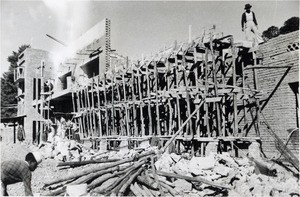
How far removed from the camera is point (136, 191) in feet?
23.0

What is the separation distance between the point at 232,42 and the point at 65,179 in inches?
280

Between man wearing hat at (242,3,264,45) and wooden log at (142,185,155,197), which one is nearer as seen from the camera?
wooden log at (142,185,155,197)

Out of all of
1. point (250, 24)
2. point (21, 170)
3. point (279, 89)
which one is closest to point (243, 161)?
point (279, 89)

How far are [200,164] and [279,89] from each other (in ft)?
12.2

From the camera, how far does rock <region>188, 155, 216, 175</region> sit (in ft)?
26.9

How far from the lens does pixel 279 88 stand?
997 cm

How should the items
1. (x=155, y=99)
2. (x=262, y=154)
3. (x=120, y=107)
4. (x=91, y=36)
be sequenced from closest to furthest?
(x=262, y=154) < (x=155, y=99) < (x=120, y=107) < (x=91, y=36)

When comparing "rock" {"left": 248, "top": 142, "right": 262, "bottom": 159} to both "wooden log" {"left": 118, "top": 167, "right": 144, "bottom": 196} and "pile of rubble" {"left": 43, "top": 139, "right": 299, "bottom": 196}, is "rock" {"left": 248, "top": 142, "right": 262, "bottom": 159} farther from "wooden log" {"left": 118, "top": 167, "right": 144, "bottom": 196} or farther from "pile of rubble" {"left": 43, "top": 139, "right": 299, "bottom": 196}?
"wooden log" {"left": 118, "top": 167, "right": 144, "bottom": 196}

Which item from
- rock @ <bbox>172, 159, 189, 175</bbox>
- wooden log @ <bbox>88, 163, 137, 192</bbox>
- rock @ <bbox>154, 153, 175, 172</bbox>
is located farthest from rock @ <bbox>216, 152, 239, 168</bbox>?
wooden log @ <bbox>88, 163, 137, 192</bbox>

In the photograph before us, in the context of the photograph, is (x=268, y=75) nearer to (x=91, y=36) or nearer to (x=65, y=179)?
(x=65, y=179)

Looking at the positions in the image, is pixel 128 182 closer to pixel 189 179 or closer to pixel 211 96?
pixel 189 179

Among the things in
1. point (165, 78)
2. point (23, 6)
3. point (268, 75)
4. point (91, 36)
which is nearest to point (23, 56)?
point (91, 36)

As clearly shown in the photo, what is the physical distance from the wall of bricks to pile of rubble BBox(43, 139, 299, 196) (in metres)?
1.56

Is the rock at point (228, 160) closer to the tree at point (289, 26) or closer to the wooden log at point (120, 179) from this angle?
the wooden log at point (120, 179)
